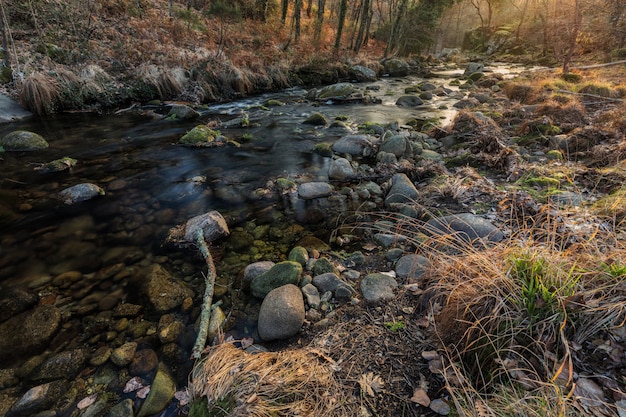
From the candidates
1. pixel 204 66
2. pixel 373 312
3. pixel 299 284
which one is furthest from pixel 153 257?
pixel 204 66

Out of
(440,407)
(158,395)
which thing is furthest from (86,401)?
(440,407)

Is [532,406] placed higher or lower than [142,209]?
higher

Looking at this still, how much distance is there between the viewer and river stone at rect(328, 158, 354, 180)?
24.2 ft

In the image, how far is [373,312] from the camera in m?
3.18

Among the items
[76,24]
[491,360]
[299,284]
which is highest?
[76,24]

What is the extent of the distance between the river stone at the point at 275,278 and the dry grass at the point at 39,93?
12.2 meters

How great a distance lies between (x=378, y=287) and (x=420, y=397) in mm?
1366

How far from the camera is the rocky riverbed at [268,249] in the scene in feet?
9.31

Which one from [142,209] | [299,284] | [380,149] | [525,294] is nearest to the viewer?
[525,294]

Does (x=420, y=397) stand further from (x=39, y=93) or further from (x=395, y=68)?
(x=395, y=68)

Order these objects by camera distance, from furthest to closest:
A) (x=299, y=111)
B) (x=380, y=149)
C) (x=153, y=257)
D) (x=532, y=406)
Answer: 1. (x=299, y=111)
2. (x=380, y=149)
3. (x=153, y=257)
4. (x=532, y=406)

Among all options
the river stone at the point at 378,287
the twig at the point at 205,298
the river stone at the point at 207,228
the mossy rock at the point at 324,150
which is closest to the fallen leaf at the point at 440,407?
the river stone at the point at 378,287

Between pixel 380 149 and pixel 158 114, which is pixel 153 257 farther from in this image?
pixel 158 114

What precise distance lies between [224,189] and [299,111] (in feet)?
27.1
